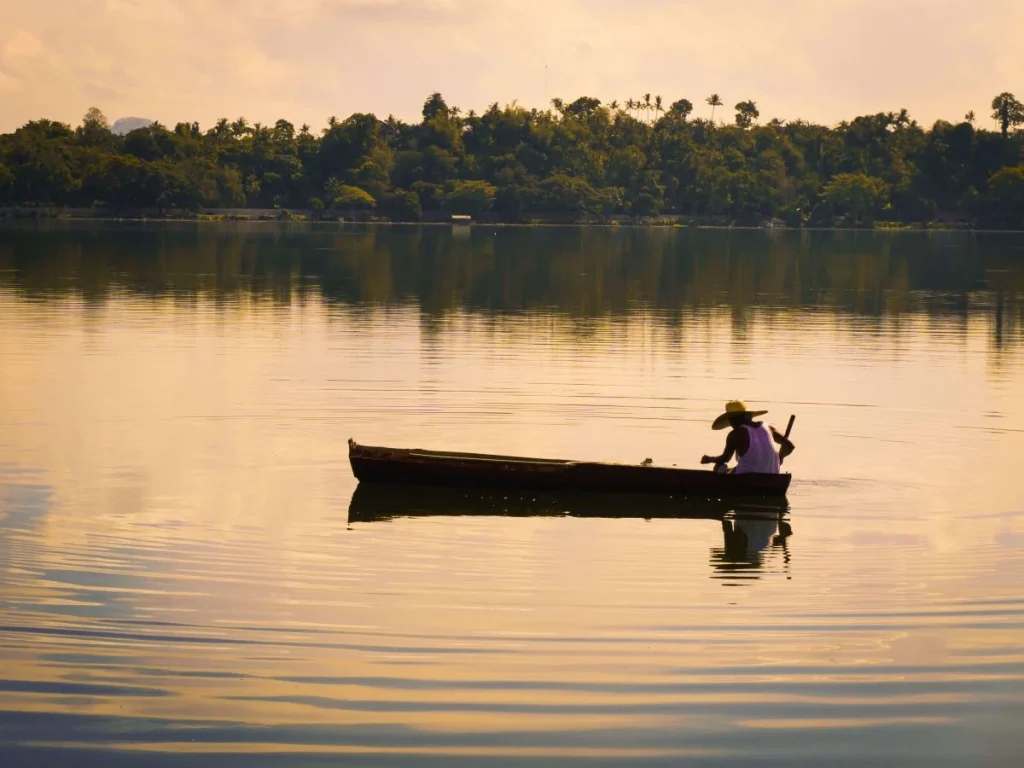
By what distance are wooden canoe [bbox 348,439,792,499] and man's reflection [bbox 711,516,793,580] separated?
56cm

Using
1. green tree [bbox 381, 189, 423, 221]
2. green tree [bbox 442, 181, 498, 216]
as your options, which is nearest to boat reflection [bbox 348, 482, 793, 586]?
green tree [bbox 442, 181, 498, 216]

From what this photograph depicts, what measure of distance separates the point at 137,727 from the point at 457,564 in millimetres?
5091

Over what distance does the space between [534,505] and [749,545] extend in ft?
8.83

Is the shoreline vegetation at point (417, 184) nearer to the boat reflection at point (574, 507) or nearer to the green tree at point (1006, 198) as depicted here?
the green tree at point (1006, 198)

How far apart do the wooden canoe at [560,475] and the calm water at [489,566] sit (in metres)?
0.40

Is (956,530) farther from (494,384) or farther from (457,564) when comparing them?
(494,384)

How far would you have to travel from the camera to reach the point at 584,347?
114 ft

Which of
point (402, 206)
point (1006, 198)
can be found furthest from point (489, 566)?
point (1006, 198)

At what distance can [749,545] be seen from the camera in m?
16.3

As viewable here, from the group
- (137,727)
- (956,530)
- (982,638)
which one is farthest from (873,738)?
(956,530)

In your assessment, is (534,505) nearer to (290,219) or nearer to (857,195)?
(290,219)

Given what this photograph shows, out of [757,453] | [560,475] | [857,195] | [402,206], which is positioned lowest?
[560,475]

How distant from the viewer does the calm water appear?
1048 cm

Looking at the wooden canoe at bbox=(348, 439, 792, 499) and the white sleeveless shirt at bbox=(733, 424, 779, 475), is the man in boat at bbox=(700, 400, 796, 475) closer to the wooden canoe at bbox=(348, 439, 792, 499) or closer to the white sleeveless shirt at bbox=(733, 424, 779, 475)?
the white sleeveless shirt at bbox=(733, 424, 779, 475)
